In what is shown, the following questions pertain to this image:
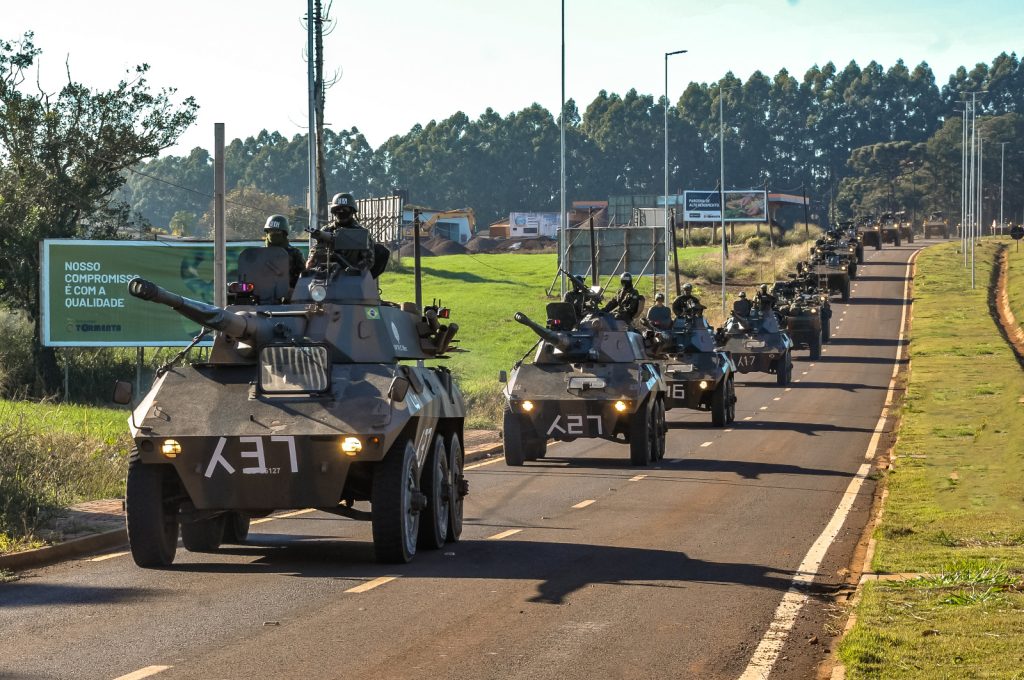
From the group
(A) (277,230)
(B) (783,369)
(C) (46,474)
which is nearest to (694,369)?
(B) (783,369)

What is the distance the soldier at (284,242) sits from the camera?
14781 mm

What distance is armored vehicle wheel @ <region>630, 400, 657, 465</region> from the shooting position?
80.9 ft

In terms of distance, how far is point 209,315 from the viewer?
1298 centimetres

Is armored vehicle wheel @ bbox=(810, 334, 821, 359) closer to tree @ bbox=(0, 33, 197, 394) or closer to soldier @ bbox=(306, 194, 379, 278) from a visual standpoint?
tree @ bbox=(0, 33, 197, 394)

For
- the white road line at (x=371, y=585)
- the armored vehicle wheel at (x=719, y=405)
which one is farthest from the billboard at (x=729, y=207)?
the white road line at (x=371, y=585)

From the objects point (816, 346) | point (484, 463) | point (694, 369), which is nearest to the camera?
point (484, 463)

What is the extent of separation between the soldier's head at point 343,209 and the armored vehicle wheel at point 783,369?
32.2 m

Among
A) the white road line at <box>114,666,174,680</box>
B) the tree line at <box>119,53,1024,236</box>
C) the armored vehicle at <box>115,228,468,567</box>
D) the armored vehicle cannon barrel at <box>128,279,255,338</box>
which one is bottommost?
the white road line at <box>114,666,174,680</box>

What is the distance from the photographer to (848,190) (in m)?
162

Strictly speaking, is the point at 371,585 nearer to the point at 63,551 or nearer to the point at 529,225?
the point at 63,551

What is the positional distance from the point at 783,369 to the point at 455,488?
31937 mm

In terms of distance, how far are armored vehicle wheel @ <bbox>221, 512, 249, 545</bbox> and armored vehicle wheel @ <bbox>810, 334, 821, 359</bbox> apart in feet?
145

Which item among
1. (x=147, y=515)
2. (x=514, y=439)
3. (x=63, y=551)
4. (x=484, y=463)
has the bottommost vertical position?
(x=484, y=463)

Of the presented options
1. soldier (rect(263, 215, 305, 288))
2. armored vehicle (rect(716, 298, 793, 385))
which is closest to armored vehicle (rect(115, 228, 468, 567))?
soldier (rect(263, 215, 305, 288))
